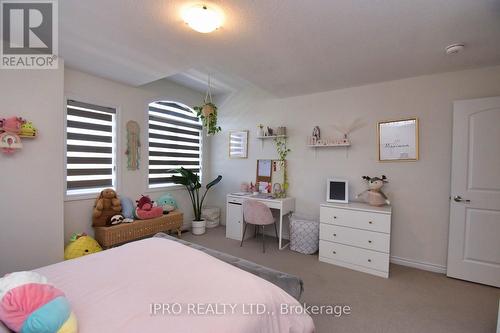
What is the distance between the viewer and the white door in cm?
236

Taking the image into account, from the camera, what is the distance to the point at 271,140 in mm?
3896

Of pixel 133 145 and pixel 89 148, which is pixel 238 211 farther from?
pixel 89 148

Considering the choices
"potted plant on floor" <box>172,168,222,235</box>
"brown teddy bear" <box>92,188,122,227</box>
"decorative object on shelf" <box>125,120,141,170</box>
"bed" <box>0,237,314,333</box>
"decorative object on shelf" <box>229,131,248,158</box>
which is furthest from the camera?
"decorative object on shelf" <box>229,131,248,158</box>

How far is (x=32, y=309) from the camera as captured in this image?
838 millimetres

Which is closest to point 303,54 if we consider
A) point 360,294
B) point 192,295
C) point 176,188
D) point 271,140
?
point 271,140

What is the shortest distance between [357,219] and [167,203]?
282 cm

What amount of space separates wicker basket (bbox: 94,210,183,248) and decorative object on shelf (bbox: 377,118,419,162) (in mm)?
3152

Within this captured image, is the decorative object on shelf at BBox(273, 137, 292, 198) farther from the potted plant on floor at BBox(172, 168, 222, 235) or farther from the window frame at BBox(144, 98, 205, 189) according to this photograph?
the window frame at BBox(144, 98, 205, 189)

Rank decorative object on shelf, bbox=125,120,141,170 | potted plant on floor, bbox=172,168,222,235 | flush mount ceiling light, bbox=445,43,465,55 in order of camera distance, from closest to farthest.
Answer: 1. flush mount ceiling light, bbox=445,43,465,55
2. decorative object on shelf, bbox=125,120,141,170
3. potted plant on floor, bbox=172,168,222,235

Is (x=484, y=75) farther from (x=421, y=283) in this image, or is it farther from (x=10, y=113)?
(x=10, y=113)

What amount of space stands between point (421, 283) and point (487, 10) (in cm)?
252

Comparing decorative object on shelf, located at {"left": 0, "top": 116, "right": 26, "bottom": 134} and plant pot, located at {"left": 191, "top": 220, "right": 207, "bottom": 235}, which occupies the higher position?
decorative object on shelf, located at {"left": 0, "top": 116, "right": 26, "bottom": 134}

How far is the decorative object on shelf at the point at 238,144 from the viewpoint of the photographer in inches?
164

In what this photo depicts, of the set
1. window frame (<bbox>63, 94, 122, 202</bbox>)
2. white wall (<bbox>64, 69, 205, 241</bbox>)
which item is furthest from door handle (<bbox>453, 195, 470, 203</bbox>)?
window frame (<bbox>63, 94, 122, 202</bbox>)
